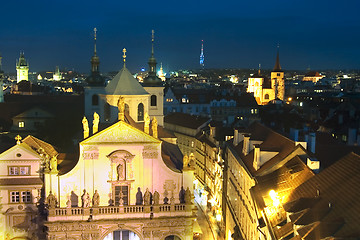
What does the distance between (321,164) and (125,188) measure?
13.8m

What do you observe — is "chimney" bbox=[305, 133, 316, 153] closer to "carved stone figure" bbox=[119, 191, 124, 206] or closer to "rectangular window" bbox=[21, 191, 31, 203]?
"carved stone figure" bbox=[119, 191, 124, 206]

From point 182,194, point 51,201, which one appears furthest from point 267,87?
point 51,201

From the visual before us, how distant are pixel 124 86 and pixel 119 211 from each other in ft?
68.8

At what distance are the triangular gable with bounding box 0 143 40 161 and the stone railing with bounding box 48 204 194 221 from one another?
15.4 ft

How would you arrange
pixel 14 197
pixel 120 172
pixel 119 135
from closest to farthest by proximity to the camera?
pixel 119 135 < pixel 120 172 < pixel 14 197

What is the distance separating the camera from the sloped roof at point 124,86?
51.2 meters

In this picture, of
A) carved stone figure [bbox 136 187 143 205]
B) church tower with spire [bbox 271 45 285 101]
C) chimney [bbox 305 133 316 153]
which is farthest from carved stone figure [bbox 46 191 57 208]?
church tower with spire [bbox 271 45 285 101]

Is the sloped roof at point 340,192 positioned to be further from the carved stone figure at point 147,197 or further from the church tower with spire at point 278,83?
the church tower with spire at point 278,83

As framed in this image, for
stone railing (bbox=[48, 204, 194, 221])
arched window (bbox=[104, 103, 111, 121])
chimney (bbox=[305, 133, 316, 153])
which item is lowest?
stone railing (bbox=[48, 204, 194, 221])

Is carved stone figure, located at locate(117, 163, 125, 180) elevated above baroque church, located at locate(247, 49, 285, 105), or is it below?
below

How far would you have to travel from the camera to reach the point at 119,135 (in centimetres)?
3403

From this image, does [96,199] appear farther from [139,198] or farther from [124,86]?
[124,86]

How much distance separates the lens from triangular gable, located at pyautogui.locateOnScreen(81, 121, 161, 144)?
1329 inches

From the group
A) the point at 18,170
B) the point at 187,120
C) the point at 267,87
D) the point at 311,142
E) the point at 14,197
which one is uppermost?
the point at 267,87
